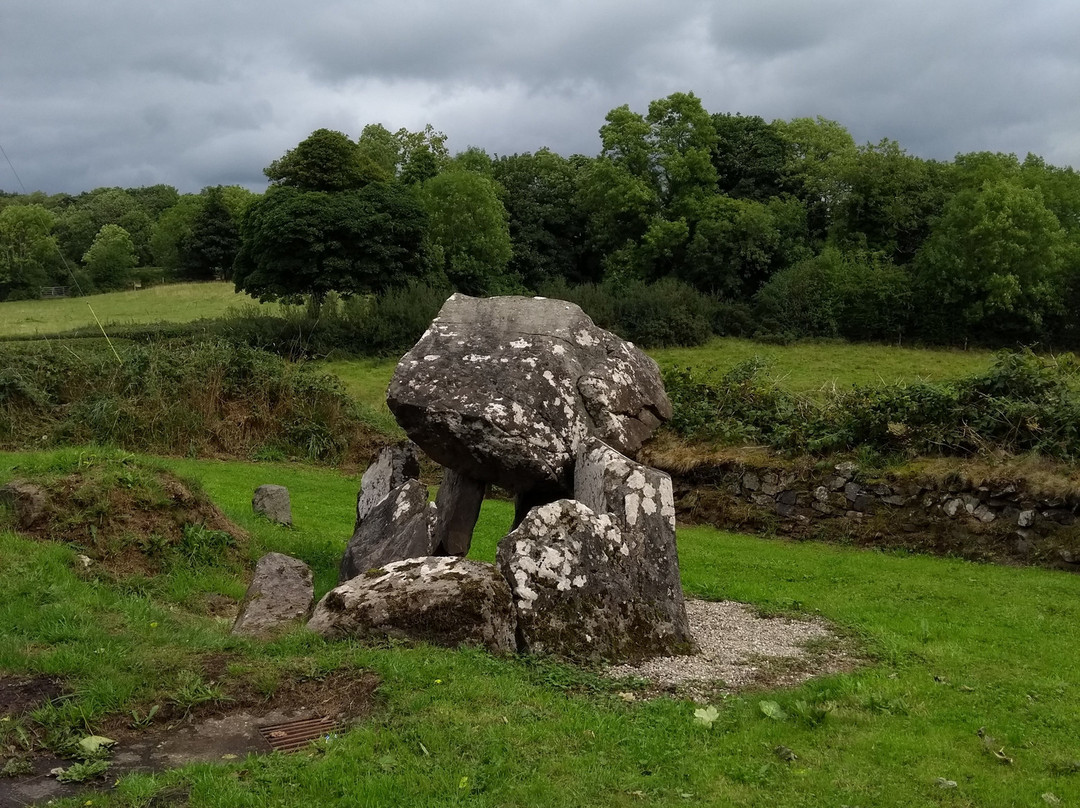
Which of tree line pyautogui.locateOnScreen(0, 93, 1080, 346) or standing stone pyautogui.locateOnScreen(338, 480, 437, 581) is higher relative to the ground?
tree line pyautogui.locateOnScreen(0, 93, 1080, 346)

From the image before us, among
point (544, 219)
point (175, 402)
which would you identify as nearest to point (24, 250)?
point (544, 219)

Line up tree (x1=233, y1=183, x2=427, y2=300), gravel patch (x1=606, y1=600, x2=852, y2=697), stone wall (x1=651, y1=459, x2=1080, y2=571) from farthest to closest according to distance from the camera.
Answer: tree (x1=233, y1=183, x2=427, y2=300)
stone wall (x1=651, y1=459, x2=1080, y2=571)
gravel patch (x1=606, y1=600, x2=852, y2=697)

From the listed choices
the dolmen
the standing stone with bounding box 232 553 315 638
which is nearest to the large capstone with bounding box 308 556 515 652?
the dolmen

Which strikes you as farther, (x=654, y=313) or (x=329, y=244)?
(x=654, y=313)

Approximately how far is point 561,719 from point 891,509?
477 inches

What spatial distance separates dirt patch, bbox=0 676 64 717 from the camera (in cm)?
616

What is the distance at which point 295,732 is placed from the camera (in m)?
6.10

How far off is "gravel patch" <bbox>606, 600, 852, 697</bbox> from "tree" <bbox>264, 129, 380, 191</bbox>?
5068cm

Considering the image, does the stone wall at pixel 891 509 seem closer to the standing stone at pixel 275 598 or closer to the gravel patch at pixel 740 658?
the gravel patch at pixel 740 658

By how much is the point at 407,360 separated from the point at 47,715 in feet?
16.2

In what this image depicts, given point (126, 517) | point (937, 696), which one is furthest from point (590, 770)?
point (126, 517)

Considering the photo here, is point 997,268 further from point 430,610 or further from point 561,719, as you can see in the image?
point 561,719

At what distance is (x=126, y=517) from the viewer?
10.6 metres

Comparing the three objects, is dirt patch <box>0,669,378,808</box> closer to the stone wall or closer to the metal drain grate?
the metal drain grate
